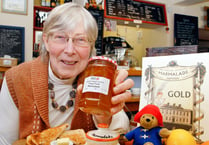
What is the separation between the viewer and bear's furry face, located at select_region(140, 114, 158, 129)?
686 mm

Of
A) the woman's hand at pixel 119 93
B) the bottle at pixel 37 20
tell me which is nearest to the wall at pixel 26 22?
the bottle at pixel 37 20

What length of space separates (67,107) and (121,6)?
3202 millimetres

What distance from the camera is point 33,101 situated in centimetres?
100

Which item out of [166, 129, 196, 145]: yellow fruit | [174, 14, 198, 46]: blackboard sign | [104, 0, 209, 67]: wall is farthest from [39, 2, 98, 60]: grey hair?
[174, 14, 198, 46]: blackboard sign

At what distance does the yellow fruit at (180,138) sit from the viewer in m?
0.61

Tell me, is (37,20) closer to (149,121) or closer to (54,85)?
(54,85)

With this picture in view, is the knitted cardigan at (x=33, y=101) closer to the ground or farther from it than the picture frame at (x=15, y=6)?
closer to the ground

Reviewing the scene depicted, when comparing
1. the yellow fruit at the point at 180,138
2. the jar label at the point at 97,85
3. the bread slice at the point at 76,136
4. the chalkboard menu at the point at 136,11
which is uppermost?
the chalkboard menu at the point at 136,11

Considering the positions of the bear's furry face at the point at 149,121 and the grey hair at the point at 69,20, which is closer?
the bear's furry face at the point at 149,121

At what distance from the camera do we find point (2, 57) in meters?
2.75

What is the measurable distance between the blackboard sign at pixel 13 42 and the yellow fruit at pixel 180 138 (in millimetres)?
2574

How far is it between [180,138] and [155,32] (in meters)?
4.14

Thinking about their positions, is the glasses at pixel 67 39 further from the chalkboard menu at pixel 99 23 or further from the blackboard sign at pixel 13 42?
the chalkboard menu at pixel 99 23

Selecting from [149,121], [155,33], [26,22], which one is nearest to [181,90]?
[149,121]
